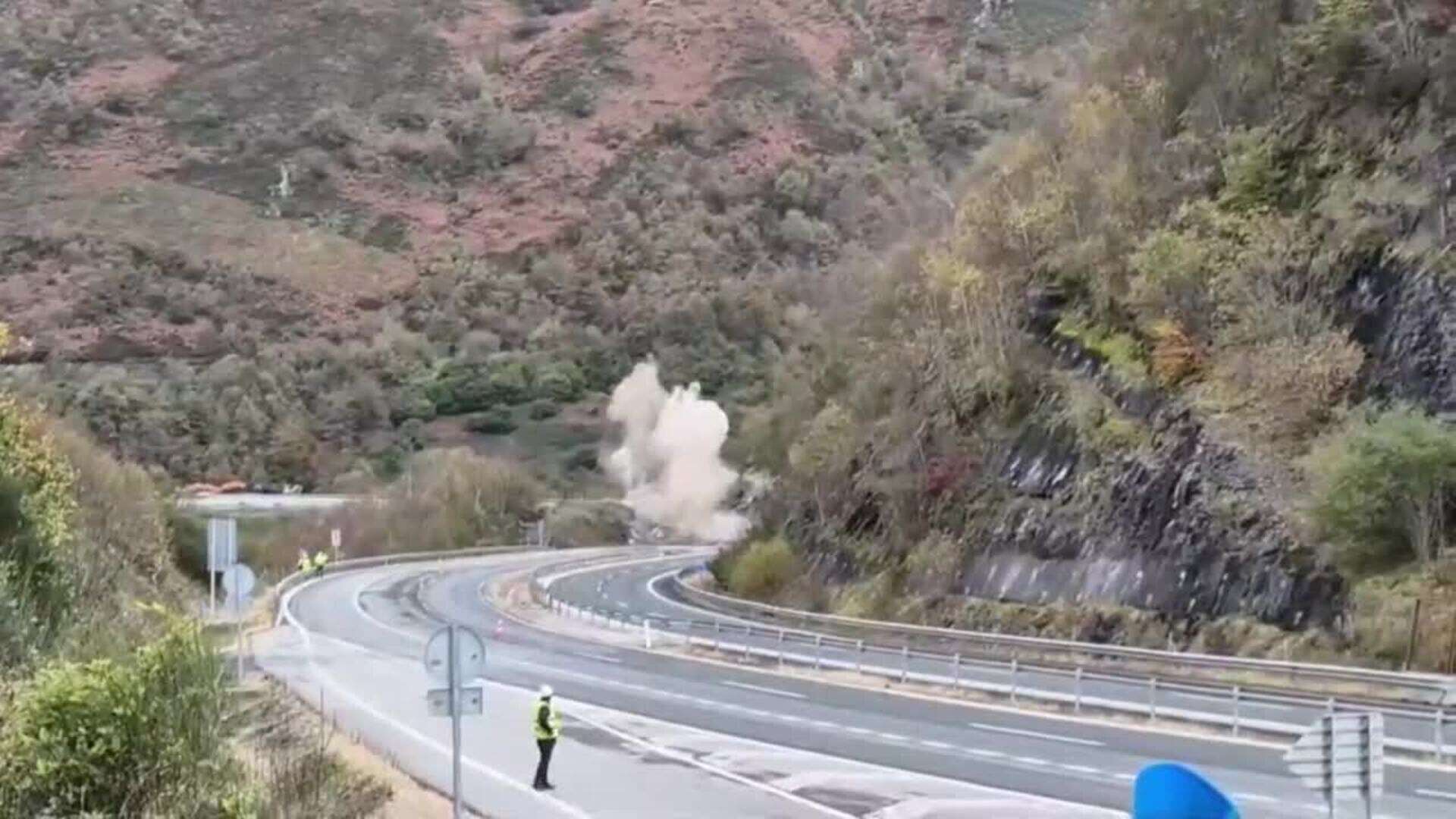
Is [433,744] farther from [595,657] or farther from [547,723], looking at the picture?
[595,657]

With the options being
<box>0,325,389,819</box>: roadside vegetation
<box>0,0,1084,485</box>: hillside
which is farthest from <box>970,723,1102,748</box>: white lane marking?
<box>0,0,1084,485</box>: hillside

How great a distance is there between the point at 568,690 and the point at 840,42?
493ft

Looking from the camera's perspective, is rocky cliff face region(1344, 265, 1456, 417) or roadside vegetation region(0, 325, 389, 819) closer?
roadside vegetation region(0, 325, 389, 819)

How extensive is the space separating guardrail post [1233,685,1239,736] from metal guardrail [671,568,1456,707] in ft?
6.24

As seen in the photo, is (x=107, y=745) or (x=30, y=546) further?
(x=30, y=546)

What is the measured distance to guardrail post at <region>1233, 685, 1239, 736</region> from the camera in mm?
23156

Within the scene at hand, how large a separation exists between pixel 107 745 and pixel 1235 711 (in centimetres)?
1605

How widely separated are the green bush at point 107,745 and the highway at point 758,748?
687 cm

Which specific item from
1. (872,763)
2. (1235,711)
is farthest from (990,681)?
(872,763)

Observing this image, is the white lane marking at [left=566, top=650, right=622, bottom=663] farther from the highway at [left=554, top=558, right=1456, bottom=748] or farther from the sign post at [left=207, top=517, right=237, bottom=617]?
the sign post at [left=207, top=517, right=237, bottom=617]

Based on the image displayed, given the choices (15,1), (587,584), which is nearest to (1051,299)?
(587,584)

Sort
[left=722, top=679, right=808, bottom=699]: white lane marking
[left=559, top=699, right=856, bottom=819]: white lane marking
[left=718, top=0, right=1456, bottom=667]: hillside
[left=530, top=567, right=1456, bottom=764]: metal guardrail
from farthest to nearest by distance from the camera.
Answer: [left=722, top=679, right=808, bottom=699]: white lane marking < [left=718, top=0, right=1456, bottom=667]: hillside < [left=530, top=567, right=1456, bottom=764]: metal guardrail < [left=559, top=699, right=856, bottom=819]: white lane marking

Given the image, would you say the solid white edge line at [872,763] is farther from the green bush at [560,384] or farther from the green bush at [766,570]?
the green bush at [560,384]

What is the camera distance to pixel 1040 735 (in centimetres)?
2420
